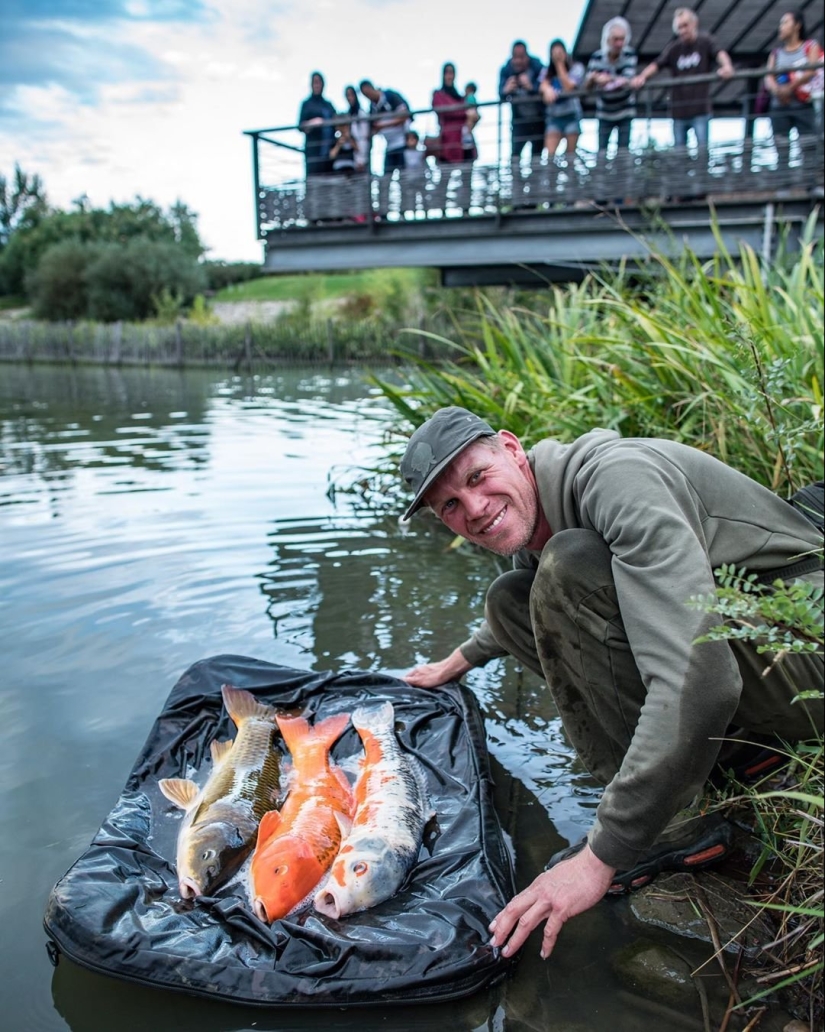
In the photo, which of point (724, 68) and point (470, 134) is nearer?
point (724, 68)

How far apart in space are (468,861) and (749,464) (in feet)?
8.76

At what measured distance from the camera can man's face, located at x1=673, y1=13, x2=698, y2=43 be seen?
1130 cm

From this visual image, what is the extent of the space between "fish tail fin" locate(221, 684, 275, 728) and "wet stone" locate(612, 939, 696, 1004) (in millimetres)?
1701

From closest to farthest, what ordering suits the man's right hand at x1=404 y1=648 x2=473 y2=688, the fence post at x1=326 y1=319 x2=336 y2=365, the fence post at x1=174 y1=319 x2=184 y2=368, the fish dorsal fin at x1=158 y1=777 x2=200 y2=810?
the fish dorsal fin at x1=158 y1=777 x2=200 y2=810
the man's right hand at x1=404 y1=648 x2=473 y2=688
the fence post at x1=326 y1=319 x2=336 y2=365
the fence post at x1=174 y1=319 x2=184 y2=368

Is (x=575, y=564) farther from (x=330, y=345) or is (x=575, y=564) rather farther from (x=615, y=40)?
(x=330, y=345)

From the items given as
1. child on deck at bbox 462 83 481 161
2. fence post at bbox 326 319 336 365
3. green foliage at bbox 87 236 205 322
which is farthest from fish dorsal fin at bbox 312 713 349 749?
green foliage at bbox 87 236 205 322

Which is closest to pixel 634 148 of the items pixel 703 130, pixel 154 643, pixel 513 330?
pixel 703 130

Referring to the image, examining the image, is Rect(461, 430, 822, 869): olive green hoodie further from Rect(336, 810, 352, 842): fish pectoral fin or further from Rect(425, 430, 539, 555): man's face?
Rect(336, 810, 352, 842): fish pectoral fin

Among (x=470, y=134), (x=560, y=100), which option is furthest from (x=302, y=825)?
(x=470, y=134)

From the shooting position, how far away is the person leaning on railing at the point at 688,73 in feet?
37.7

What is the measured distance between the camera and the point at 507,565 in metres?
6.13

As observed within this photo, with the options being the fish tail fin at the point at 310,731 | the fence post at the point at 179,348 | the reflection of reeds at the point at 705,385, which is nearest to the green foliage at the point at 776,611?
the reflection of reeds at the point at 705,385

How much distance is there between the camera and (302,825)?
9.36 feet

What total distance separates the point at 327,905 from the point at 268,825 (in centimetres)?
43
